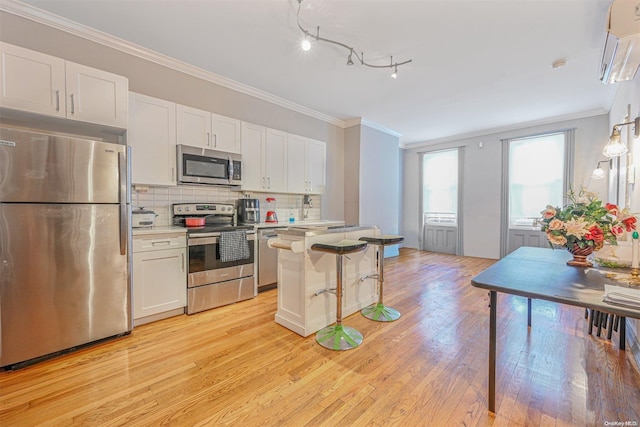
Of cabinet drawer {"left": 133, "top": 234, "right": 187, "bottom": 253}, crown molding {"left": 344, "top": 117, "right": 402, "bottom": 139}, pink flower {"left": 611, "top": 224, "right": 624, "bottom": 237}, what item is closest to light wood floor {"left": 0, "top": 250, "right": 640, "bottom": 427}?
cabinet drawer {"left": 133, "top": 234, "right": 187, "bottom": 253}

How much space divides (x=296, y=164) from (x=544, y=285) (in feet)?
11.7

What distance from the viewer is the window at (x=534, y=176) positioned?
5.00 m

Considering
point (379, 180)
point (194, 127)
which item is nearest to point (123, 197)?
point (194, 127)

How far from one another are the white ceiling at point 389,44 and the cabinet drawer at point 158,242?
6.70ft

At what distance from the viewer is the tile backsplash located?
2994mm

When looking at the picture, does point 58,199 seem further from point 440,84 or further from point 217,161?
point 440,84

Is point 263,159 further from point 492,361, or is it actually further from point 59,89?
point 492,361

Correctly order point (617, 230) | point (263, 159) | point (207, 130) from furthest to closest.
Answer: point (263, 159) → point (207, 130) → point (617, 230)

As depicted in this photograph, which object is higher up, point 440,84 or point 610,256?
point 440,84

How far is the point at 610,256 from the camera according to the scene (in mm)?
1863

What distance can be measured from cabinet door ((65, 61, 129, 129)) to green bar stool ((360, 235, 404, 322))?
2.67 metres

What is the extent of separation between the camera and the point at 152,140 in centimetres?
289

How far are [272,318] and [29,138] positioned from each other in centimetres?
247

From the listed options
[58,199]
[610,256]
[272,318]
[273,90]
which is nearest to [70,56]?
[58,199]
